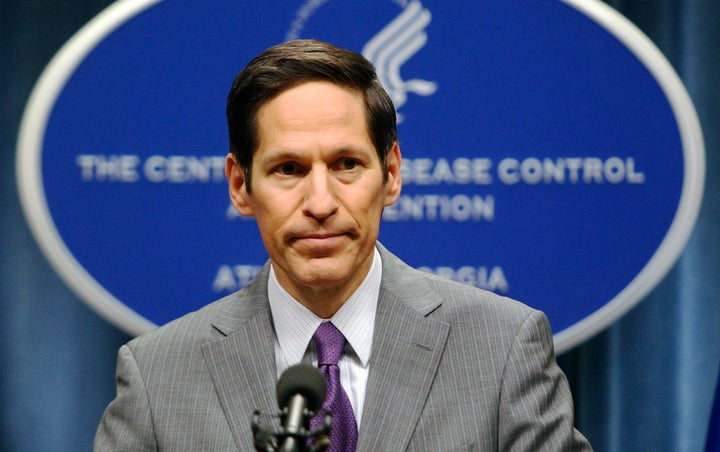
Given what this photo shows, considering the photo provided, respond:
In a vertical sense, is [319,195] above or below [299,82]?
below

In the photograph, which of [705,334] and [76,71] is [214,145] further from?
[705,334]

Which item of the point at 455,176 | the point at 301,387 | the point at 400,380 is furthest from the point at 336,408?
the point at 455,176

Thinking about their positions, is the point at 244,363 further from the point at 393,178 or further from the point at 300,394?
the point at 300,394

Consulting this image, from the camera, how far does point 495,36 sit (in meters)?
2.99

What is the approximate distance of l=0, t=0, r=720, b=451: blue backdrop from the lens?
304cm

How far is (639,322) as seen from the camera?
3055mm

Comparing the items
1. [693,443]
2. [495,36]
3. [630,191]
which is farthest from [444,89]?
[693,443]

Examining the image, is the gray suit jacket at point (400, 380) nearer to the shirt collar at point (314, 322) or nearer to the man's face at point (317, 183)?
the shirt collar at point (314, 322)

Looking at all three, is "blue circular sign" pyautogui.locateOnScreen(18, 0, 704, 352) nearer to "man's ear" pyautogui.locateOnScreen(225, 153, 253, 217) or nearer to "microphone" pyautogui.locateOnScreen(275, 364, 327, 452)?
"man's ear" pyautogui.locateOnScreen(225, 153, 253, 217)

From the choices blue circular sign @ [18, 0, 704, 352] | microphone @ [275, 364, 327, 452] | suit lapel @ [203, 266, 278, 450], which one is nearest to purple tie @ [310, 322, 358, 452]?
suit lapel @ [203, 266, 278, 450]

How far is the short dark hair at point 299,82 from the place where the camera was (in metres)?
2.00

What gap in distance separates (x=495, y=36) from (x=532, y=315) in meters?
1.15

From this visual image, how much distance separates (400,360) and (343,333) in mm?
122

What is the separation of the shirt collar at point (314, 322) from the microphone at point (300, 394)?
0.67 meters
